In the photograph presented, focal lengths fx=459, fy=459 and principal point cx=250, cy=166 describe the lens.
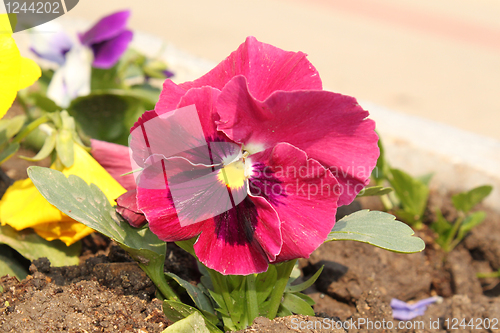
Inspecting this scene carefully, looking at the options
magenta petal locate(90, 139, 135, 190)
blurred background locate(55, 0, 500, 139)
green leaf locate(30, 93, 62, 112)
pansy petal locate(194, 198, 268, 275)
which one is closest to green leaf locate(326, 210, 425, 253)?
pansy petal locate(194, 198, 268, 275)

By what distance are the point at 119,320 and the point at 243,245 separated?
234 mm

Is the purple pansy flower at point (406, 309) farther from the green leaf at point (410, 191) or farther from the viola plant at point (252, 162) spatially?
the viola plant at point (252, 162)

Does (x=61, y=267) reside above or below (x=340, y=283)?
above

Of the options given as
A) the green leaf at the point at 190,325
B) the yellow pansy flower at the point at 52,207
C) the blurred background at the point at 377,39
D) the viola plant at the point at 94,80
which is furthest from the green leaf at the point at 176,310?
the blurred background at the point at 377,39

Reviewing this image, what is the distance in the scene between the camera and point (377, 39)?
374cm

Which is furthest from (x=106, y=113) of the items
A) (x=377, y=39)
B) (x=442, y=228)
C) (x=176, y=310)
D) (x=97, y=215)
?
(x=377, y=39)

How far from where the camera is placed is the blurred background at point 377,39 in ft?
8.84

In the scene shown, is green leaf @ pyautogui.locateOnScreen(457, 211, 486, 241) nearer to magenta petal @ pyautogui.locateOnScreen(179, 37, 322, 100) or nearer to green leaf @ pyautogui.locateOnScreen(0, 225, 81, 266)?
magenta petal @ pyautogui.locateOnScreen(179, 37, 322, 100)

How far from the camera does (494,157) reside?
1315 mm

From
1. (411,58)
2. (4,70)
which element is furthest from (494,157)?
(411,58)

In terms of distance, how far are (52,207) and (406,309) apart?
2.35 feet

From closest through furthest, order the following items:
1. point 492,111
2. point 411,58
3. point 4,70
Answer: point 4,70
point 492,111
point 411,58

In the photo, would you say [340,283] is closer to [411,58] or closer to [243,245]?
[243,245]

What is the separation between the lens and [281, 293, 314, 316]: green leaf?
66 centimetres
